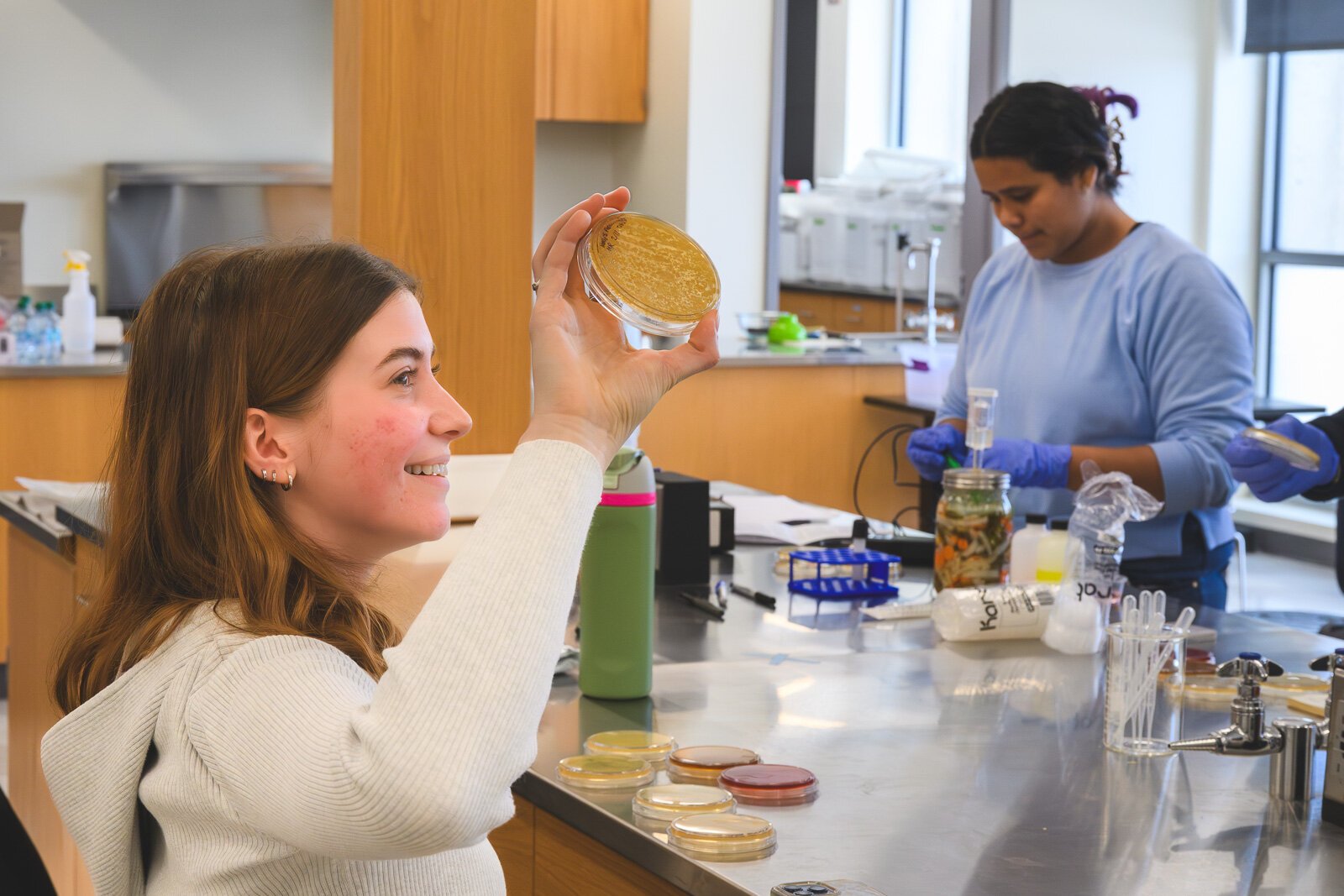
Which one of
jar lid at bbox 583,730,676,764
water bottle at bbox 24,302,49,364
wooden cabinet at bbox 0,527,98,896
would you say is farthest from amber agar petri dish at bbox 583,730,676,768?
water bottle at bbox 24,302,49,364

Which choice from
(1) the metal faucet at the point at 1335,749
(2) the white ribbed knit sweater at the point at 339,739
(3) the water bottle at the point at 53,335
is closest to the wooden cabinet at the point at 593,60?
(3) the water bottle at the point at 53,335

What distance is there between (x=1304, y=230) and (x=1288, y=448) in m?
4.82

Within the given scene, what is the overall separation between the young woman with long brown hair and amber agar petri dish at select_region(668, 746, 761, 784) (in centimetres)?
31

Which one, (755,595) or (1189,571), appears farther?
(1189,571)

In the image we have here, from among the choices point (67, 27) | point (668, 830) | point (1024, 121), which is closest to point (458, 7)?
point (1024, 121)

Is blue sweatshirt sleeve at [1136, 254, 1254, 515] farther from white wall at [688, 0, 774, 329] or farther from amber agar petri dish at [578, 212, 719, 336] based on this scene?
white wall at [688, 0, 774, 329]

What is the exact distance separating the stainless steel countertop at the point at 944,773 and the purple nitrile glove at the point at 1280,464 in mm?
407

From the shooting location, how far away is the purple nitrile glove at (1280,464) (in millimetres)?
2328

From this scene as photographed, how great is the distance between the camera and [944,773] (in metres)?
1.41

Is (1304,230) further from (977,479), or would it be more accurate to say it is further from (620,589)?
(620,589)

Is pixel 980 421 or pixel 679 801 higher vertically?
pixel 980 421

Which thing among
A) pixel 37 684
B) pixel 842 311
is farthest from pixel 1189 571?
pixel 842 311

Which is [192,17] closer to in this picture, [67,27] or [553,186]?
[67,27]

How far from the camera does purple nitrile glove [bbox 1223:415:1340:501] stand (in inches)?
91.7
